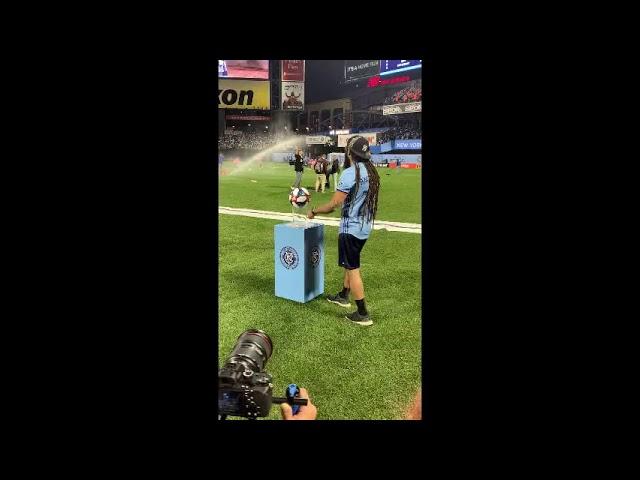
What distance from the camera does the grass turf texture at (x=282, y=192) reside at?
8.78 metres

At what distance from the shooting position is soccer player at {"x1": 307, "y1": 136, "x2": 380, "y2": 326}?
3.49 m

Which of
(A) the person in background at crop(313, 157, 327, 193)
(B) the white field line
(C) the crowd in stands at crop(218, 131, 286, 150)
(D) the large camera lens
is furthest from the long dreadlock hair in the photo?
(B) the white field line

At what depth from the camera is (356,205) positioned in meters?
3.55

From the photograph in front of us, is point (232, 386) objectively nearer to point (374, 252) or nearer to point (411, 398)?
point (411, 398)

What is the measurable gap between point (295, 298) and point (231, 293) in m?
0.62

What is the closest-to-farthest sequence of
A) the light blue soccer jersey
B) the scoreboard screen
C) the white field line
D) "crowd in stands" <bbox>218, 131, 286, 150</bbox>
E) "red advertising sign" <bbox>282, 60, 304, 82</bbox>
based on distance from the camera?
the scoreboard screen < "red advertising sign" <bbox>282, 60, 304, 82</bbox> < the light blue soccer jersey < "crowd in stands" <bbox>218, 131, 286, 150</bbox> < the white field line

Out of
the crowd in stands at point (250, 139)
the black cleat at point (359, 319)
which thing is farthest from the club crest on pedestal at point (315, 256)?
the crowd in stands at point (250, 139)

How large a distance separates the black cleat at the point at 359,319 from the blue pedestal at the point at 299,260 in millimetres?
563

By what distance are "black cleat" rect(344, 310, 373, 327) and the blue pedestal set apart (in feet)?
1.85

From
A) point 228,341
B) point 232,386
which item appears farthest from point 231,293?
point 232,386

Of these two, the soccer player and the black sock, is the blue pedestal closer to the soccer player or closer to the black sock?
the soccer player

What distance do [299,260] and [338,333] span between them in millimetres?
864

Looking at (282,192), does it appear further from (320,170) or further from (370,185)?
(370,185)

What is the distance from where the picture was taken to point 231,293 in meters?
4.30
